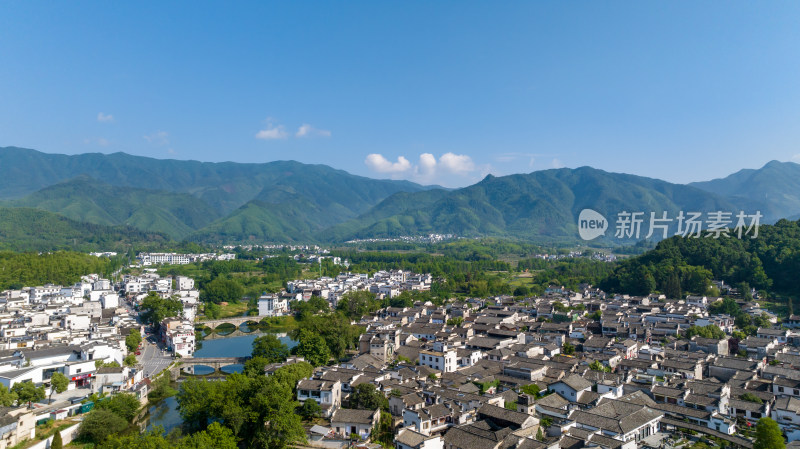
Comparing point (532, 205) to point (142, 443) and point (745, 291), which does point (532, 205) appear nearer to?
point (745, 291)

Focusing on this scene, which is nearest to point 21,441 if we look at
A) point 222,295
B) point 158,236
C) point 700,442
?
point 700,442

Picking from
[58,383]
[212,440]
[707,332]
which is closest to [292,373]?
[212,440]

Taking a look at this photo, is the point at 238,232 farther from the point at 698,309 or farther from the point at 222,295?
the point at 698,309

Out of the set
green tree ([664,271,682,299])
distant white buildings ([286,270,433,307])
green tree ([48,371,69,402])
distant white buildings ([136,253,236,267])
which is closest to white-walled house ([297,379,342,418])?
green tree ([48,371,69,402])

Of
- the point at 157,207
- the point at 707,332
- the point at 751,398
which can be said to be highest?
the point at 157,207

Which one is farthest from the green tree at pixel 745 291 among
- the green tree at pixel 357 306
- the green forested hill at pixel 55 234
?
the green forested hill at pixel 55 234

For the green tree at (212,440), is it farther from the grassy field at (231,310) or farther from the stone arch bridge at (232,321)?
the grassy field at (231,310)
